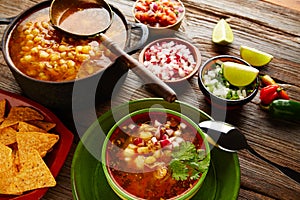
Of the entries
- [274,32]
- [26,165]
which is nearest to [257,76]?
[274,32]

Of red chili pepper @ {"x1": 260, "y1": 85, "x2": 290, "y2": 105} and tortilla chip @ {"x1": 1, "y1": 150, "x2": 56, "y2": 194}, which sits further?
red chili pepper @ {"x1": 260, "y1": 85, "x2": 290, "y2": 105}

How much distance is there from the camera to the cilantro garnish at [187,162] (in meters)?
2.01

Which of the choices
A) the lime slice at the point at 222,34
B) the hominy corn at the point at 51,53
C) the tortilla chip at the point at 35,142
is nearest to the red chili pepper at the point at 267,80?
the lime slice at the point at 222,34

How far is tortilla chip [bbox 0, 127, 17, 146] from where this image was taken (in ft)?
7.16

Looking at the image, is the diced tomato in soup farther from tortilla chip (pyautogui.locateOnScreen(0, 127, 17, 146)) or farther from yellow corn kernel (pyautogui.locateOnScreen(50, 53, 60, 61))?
tortilla chip (pyautogui.locateOnScreen(0, 127, 17, 146))

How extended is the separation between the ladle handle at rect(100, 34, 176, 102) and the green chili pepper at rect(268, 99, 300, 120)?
67cm

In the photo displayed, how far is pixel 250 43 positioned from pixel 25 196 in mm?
1536

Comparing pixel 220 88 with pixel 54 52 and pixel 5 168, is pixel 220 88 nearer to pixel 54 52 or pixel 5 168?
pixel 54 52

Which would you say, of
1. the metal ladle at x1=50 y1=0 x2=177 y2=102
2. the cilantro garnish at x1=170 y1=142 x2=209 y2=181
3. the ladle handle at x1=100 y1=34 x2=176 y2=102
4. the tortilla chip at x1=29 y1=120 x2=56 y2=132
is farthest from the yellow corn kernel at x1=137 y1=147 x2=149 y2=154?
the tortilla chip at x1=29 y1=120 x2=56 y2=132

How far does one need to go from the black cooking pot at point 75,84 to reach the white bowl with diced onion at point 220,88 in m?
0.38

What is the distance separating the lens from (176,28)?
279 cm

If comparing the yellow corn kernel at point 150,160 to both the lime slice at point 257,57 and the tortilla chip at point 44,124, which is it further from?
the lime slice at point 257,57

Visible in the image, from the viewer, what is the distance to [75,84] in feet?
7.34

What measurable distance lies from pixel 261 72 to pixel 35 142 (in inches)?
50.1
